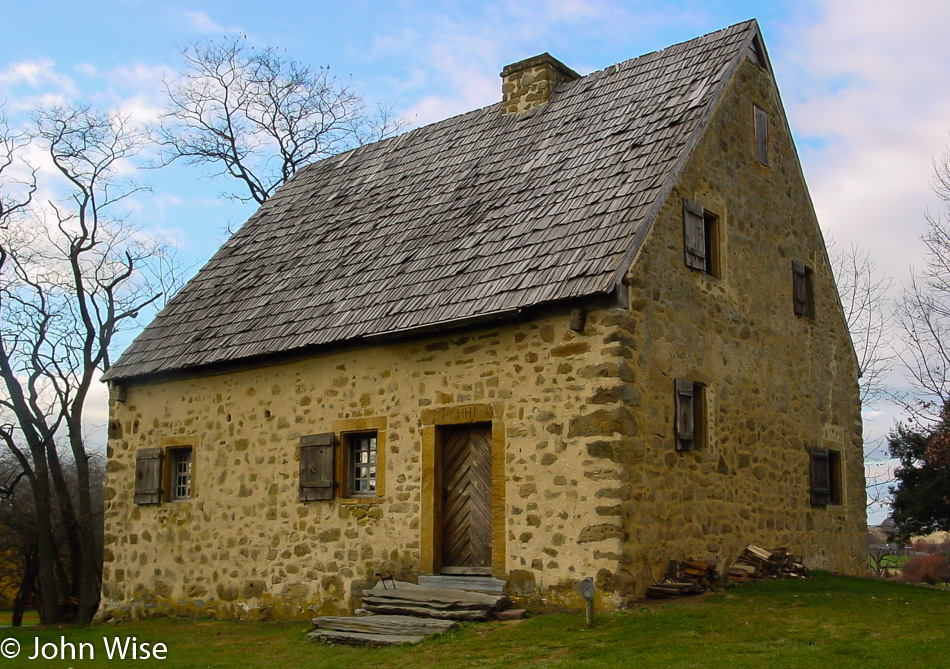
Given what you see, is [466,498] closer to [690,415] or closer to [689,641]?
[690,415]

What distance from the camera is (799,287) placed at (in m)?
14.5

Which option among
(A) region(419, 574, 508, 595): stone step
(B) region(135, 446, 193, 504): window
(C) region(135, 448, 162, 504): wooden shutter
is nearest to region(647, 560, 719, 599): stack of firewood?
(A) region(419, 574, 508, 595): stone step

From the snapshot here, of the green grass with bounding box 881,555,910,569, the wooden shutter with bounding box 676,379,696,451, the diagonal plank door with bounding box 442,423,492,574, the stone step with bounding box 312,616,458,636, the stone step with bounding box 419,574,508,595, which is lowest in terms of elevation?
the green grass with bounding box 881,555,910,569

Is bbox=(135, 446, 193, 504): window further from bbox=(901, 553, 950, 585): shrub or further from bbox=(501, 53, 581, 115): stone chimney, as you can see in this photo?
bbox=(901, 553, 950, 585): shrub

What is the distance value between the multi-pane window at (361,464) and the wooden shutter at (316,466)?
0.27 m

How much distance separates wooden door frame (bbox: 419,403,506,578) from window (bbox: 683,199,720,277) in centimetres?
307

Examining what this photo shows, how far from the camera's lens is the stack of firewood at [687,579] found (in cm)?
1030

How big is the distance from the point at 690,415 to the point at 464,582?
3248 millimetres

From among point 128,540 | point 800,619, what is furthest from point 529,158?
point 128,540

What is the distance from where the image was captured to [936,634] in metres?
8.67

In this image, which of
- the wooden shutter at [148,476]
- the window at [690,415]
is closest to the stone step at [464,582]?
the window at [690,415]

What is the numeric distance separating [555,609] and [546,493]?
121cm

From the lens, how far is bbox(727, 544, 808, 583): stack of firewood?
11648mm

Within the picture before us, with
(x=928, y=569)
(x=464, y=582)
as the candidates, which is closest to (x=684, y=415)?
(x=464, y=582)
